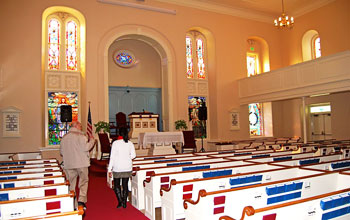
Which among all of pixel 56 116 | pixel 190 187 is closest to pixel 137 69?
pixel 56 116

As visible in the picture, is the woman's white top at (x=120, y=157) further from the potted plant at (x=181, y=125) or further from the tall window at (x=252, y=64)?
the tall window at (x=252, y=64)

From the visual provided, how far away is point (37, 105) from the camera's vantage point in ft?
35.6

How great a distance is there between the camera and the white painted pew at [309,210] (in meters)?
2.38

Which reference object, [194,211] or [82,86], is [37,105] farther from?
[194,211]

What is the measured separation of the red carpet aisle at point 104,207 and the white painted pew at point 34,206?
69.8 inches

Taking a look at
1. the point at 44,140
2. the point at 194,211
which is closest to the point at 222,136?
the point at 44,140

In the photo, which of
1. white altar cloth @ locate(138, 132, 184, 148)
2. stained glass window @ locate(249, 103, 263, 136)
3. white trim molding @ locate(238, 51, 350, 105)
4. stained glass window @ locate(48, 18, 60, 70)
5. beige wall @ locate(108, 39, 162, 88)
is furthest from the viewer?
stained glass window @ locate(249, 103, 263, 136)

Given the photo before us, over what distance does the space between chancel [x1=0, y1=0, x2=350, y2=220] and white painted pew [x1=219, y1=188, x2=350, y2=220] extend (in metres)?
1.47

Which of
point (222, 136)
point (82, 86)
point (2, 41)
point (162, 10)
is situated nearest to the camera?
point (2, 41)

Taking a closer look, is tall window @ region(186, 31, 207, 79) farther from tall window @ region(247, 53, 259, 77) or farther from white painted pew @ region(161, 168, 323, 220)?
white painted pew @ region(161, 168, 323, 220)

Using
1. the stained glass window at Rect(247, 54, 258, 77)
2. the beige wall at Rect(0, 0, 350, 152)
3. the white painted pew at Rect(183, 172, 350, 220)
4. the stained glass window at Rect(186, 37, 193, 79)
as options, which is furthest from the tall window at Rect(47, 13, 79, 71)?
the white painted pew at Rect(183, 172, 350, 220)

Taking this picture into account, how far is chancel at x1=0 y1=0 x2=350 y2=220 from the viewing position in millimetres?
7920

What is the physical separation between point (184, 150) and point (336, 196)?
974 centimetres

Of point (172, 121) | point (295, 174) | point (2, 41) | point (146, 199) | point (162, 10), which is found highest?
point (162, 10)
